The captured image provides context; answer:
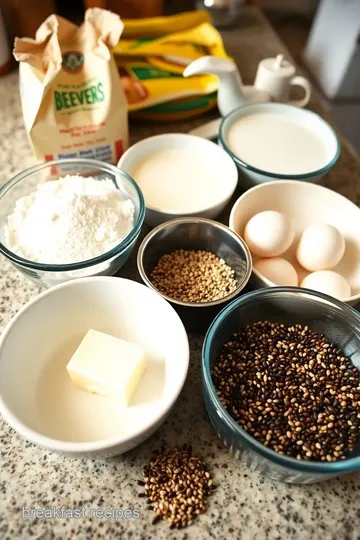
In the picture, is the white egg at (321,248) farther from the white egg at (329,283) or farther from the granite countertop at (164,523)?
the granite countertop at (164,523)

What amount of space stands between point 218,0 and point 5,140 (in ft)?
3.03

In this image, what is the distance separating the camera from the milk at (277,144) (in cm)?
114

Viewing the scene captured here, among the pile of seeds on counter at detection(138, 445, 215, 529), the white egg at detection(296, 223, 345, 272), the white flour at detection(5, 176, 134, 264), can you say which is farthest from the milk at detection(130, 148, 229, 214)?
the pile of seeds on counter at detection(138, 445, 215, 529)

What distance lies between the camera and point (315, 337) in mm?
858

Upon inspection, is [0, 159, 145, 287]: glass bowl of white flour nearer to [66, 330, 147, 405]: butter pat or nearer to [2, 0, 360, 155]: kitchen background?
[66, 330, 147, 405]: butter pat

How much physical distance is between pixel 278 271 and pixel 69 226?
0.44 meters

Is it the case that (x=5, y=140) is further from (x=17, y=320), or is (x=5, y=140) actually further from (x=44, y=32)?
(x=17, y=320)

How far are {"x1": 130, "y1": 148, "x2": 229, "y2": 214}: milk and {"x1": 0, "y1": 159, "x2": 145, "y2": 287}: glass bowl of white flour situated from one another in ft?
0.25

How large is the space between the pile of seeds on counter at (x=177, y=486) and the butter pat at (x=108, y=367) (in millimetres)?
120

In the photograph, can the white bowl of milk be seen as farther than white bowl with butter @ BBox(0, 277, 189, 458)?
Yes

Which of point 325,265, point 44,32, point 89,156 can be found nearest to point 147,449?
point 325,265

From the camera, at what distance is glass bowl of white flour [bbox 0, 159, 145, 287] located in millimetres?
869

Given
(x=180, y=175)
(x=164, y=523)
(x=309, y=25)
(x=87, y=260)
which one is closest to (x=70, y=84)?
(x=180, y=175)

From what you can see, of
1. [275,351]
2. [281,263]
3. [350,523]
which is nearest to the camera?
[350,523]
